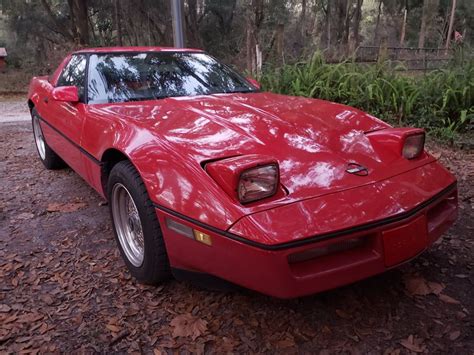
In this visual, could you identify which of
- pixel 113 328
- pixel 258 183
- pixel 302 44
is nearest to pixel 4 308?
pixel 113 328

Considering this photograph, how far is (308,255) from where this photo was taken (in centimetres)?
166

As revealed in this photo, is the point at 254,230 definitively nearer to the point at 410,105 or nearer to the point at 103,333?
the point at 103,333

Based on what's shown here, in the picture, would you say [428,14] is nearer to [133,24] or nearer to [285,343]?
[133,24]

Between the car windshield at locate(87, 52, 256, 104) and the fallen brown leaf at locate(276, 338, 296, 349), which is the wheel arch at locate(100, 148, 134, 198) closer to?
the car windshield at locate(87, 52, 256, 104)

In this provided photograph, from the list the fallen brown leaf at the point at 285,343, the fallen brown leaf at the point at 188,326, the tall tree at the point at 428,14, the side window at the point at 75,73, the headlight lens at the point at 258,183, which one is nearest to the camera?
the headlight lens at the point at 258,183

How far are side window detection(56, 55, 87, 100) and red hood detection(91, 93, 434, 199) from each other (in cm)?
52

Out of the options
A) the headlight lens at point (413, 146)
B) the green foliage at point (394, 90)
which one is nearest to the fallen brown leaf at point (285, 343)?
the headlight lens at point (413, 146)

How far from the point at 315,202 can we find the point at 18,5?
2262 centimetres

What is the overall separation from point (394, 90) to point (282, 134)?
12.7ft

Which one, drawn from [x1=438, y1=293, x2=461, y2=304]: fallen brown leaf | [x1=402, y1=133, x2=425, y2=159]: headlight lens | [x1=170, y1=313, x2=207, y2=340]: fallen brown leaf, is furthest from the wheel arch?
[x1=438, y1=293, x2=461, y2=304]: fallen brown leaf

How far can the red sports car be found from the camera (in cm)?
162

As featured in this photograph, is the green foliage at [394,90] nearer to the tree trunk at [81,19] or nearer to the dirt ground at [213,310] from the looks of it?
the dirt ground at [213,310]

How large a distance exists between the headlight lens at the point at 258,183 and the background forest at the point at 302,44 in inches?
152

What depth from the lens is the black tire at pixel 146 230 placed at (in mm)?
2004
